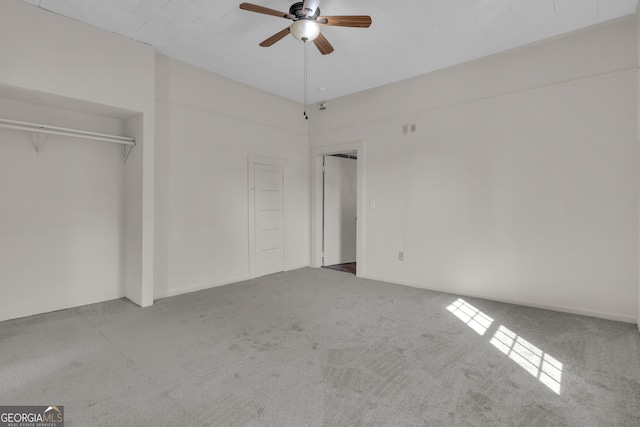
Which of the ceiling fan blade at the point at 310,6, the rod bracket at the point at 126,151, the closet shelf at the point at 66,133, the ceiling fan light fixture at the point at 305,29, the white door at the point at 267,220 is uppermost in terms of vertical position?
the ceiling fan blade at the point at 310,6

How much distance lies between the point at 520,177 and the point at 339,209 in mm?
3332

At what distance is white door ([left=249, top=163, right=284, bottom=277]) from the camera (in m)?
5.16

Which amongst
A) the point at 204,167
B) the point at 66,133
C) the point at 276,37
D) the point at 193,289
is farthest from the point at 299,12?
the point at 193,289

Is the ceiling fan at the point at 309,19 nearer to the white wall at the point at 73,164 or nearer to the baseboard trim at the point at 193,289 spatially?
the white wall at the point at 73,164

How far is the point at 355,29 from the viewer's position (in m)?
3.32

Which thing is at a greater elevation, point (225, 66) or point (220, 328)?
point (225, 66)

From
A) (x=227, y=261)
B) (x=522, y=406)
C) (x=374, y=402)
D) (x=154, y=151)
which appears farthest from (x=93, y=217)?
(x=522, y=406)

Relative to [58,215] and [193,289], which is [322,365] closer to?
[193,289]

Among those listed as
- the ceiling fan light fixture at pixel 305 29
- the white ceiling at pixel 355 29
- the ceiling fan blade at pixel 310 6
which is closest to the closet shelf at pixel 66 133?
the white ceiling at pixel 355 29

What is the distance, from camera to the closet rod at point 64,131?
299 centimetres

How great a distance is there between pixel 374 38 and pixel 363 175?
216 centimetres

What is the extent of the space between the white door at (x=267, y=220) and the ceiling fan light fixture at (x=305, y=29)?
260cm

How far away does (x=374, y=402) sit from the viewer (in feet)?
6.45

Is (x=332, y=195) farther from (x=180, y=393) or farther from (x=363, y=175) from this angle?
(x=180, y=393)
